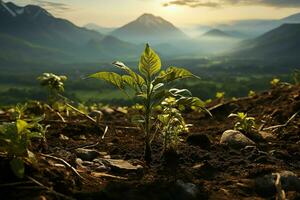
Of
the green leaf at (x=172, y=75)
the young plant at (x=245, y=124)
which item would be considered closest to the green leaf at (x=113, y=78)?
the green leaf at (x=172, y=75)

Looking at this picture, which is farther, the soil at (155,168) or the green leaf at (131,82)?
the green leaf at (131,82)

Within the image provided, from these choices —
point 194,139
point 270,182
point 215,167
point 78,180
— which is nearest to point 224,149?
point 194,139

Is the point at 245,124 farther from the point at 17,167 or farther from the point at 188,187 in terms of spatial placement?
the point at 17,167

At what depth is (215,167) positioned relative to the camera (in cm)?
551

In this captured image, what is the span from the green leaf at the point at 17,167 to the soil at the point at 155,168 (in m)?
0.11

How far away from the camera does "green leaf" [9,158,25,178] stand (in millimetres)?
3867

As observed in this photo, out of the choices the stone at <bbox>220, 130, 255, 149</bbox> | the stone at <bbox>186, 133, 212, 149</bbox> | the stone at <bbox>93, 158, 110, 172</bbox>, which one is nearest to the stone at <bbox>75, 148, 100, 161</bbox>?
the stone at <bbox>93, 158, 110, 172</bbox>

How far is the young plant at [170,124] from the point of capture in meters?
5.55

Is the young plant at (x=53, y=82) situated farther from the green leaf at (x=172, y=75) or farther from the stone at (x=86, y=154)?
the green leaf at (x=172, y=75)

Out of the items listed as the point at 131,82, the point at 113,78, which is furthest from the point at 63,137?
the point at 131,82

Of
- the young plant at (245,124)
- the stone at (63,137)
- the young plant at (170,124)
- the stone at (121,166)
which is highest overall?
the young plant at (170,124)

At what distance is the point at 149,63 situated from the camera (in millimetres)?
5258

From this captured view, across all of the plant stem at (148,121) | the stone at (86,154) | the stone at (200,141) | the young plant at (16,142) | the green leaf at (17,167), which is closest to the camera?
the green leaf at (17,167)

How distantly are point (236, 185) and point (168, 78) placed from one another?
63.0 inches
